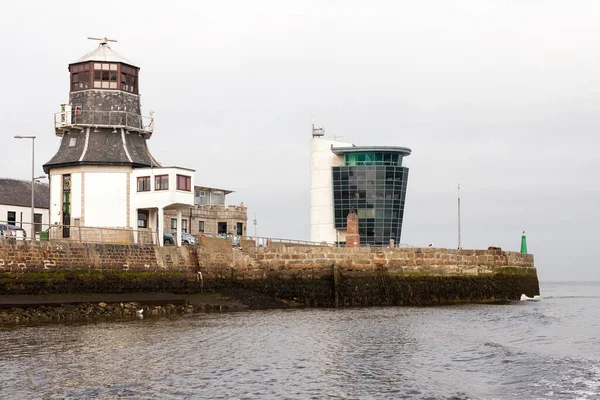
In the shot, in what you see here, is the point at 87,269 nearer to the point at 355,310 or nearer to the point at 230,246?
the point at 230,246

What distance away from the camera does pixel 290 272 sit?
4866 centimetres

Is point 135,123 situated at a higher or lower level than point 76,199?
higher

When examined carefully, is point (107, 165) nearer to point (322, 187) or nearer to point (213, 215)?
point (213, 215)

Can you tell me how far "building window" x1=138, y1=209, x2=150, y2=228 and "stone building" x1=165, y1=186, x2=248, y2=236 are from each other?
23463 mm

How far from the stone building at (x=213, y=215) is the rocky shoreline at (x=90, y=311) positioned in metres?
34.9

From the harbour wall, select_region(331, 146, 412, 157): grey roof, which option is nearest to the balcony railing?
the harbour wall

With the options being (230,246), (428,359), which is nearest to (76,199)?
(230,246)

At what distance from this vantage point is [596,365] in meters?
23.5

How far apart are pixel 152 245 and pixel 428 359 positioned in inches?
967

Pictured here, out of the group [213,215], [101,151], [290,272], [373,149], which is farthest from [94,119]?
[373,149]

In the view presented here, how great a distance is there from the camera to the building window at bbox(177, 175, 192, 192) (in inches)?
2014

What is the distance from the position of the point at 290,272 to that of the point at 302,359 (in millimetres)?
23873

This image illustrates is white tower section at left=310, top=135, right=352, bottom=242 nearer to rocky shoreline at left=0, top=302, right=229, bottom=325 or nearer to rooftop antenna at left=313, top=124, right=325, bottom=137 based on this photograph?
rooftop antenna at left=313, top=124, right=325, bottom=137

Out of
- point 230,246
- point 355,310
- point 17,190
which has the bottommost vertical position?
point 355,310
